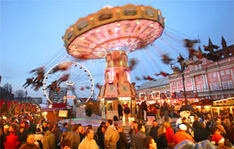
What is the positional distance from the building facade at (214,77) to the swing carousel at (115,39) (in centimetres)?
3073

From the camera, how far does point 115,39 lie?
1712 centimetres

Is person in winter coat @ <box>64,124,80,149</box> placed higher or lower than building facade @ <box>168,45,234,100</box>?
lower

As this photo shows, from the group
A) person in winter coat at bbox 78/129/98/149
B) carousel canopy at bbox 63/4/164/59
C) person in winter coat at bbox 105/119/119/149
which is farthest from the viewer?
carousel canopy at bbox 63/4/164/59

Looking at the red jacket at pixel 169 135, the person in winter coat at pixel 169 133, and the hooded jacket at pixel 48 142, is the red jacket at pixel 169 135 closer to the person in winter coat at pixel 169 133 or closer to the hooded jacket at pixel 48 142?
the person in winter coat at pixel 169 133

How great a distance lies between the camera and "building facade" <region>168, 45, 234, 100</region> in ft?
140

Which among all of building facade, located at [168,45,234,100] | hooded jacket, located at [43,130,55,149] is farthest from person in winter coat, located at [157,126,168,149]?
building facade, located at [168,45,234,100]

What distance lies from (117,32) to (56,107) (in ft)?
51.2

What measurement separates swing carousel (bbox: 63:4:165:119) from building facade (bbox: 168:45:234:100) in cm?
3073

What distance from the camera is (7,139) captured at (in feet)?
17.0

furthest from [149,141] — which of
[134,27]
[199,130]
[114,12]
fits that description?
[134,27]

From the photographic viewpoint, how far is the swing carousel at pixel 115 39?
11.8 metres

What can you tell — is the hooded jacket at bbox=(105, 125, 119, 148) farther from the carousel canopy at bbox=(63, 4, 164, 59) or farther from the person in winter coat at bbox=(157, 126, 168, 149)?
the carousel canopy at bbox=(63, 4, 164, 59)

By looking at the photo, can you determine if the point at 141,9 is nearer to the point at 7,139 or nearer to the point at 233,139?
the point at 233,139

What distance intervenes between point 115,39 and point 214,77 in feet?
140
